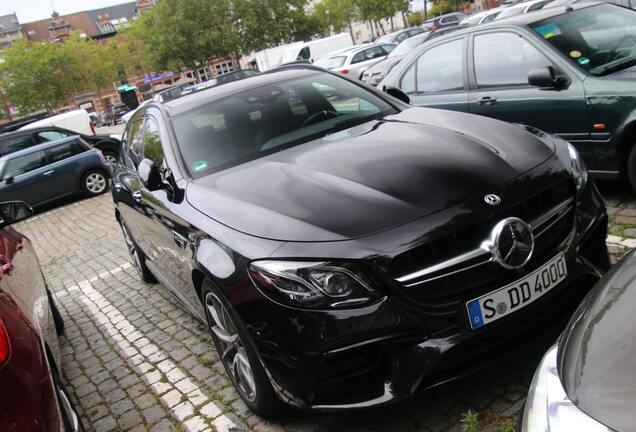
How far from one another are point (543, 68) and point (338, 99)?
73.6 inches

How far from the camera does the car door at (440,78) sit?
6.01 meters

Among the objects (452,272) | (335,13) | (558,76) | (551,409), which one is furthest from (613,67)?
(335,13)

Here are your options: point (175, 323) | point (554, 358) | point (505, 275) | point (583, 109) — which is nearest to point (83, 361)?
point (175, 323)

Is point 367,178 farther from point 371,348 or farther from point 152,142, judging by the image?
point 152,142

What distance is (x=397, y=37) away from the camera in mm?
32562

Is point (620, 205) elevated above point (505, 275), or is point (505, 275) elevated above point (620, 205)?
point (505, 275)

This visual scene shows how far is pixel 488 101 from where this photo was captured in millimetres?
5695

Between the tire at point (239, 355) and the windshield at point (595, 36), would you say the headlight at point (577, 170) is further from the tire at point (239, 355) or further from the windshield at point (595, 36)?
the windshield at point (595, 36)

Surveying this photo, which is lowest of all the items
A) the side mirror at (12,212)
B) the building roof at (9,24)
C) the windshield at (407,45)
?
the windshield at (407,45)

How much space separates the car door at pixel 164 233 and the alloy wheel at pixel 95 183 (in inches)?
397

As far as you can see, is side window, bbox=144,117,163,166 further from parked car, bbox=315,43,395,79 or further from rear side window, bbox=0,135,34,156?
parked car, bbox=315,43,395,79

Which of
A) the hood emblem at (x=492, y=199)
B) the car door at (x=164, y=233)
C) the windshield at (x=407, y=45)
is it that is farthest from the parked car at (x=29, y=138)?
the hood emblem at (x=492, y=199)

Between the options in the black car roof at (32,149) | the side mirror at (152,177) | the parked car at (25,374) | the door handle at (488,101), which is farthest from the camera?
the black car roof at (32,149)

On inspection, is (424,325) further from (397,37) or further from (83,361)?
(397,37)
